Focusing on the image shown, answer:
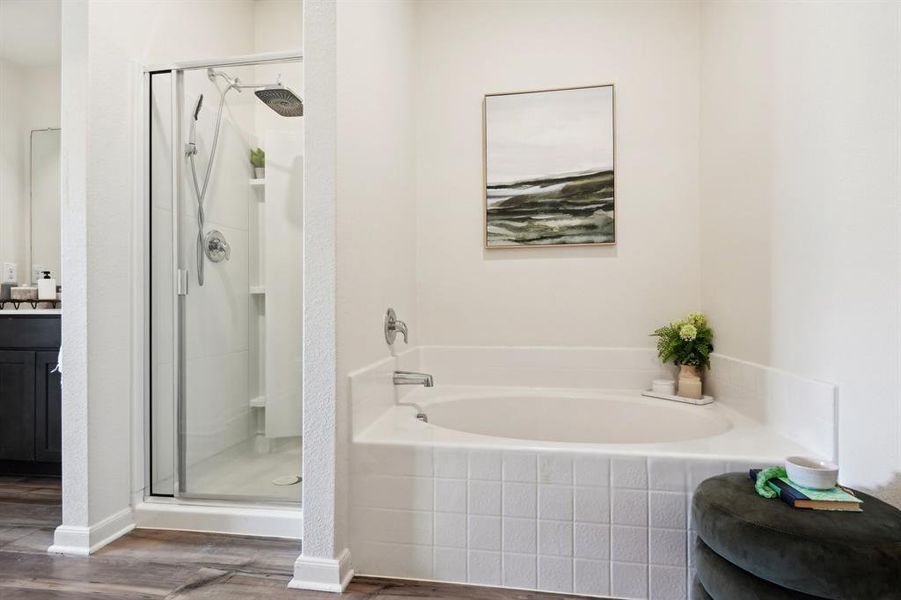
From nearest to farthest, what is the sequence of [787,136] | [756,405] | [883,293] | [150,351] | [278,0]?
[883,293] < [787,136] < [756,405] < [150,351] < [278,0]

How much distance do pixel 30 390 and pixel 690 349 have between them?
3261 millimetres

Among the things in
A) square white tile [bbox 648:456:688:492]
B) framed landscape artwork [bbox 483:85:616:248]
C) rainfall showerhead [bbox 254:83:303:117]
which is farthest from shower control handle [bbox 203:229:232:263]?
square white tile [bbox 648:456:688:492]

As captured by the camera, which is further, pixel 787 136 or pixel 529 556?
pixel 787 136

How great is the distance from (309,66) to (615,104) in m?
1.54

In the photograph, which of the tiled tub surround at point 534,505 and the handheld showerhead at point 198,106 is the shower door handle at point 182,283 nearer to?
the handheld showerhead at point 198,106

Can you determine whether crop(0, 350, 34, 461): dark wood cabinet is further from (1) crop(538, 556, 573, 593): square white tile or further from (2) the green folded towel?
(2) the green folded towel

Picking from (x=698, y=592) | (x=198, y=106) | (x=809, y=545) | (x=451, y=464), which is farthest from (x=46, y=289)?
(x=809, y=545)

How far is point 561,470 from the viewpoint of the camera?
156cm

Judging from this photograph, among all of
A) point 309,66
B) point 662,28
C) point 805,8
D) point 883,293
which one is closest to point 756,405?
point 883,293

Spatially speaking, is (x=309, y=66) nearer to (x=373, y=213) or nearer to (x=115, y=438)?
(x=373, y=213)

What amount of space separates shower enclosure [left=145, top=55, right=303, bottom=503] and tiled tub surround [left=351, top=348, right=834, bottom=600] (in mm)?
564

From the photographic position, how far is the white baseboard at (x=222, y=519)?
6.34 feet

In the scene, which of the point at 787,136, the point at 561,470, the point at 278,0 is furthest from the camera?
the point at 278,0

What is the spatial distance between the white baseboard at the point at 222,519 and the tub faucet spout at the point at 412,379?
63cm
